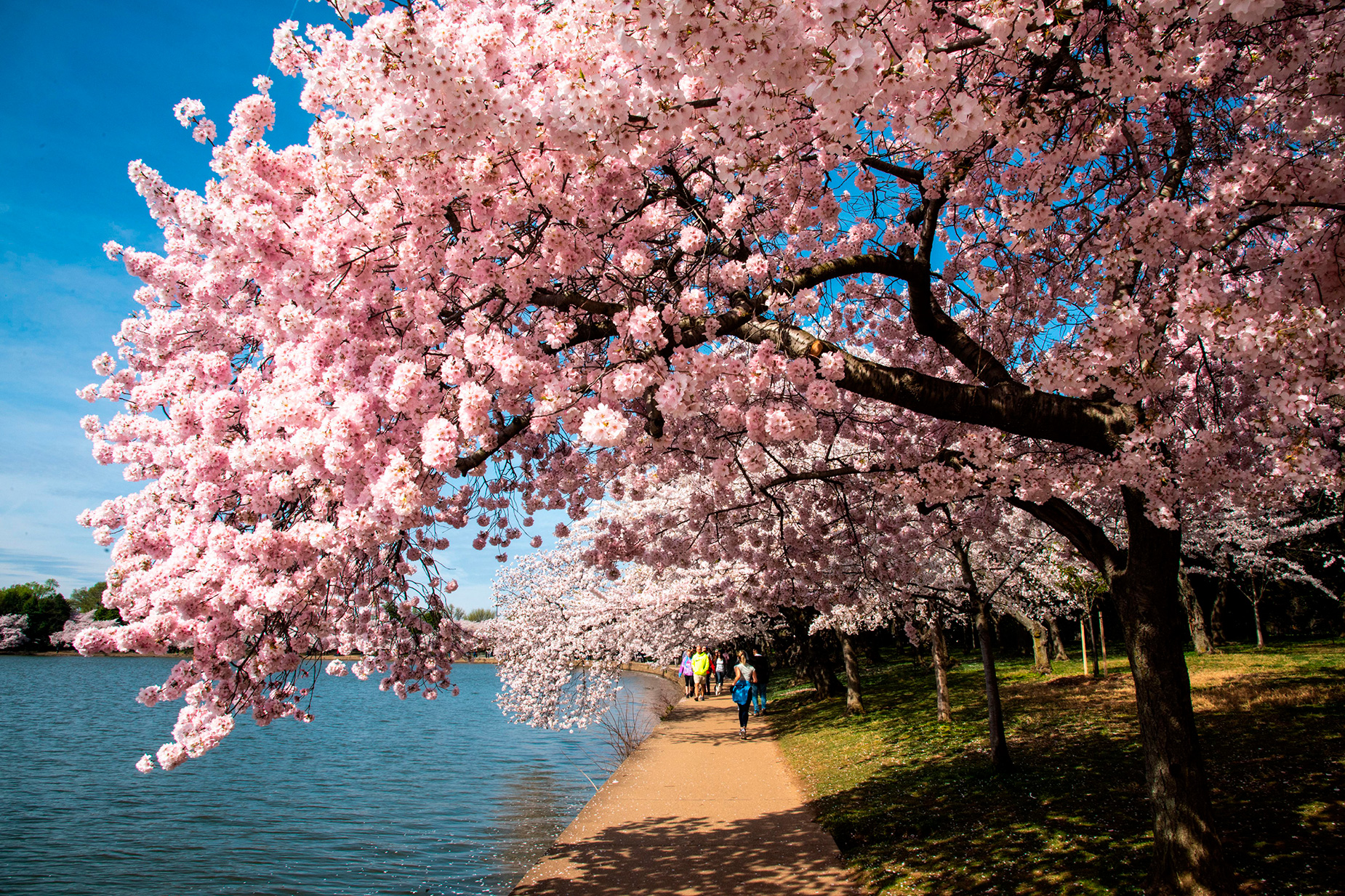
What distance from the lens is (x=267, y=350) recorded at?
179 inches

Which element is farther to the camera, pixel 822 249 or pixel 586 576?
pixel 586 576

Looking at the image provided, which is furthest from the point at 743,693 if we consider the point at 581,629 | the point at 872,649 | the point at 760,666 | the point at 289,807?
the point at 872,649

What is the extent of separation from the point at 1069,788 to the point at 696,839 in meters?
4.28

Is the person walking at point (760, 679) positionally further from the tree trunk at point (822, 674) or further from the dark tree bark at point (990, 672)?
the dark tree bark at point (990, 672)

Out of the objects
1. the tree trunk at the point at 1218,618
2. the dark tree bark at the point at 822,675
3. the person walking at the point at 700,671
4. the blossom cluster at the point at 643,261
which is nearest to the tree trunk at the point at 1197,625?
the tree trunk at the point at 1218,618

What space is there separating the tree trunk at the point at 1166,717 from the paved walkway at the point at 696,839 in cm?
249

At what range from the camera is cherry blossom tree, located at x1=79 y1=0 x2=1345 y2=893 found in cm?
329

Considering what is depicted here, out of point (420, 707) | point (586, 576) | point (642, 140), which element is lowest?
point (420, 707)

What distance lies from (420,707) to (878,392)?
43.1 metres

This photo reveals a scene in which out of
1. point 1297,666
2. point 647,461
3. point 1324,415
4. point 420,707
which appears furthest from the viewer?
point 420,707

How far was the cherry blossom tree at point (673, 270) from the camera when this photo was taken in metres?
3.29

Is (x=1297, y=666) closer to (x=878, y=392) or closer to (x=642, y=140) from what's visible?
(x=878, y=392)

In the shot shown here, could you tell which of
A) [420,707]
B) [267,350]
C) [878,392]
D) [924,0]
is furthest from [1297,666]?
[420,707]

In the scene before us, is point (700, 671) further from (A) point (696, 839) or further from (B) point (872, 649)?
(B) point (872, 649)
